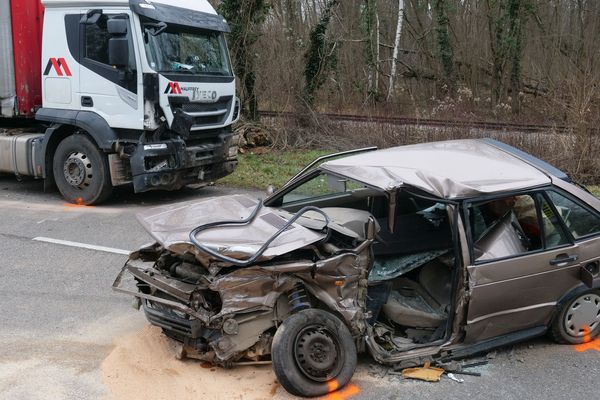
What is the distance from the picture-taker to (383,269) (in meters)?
4.62

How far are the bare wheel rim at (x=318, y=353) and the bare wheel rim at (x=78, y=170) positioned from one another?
260 inches

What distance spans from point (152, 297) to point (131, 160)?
5.20 metres

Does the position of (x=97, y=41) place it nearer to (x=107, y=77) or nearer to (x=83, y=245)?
(x=107, y=77)

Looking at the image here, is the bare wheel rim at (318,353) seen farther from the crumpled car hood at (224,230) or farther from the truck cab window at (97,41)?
the truck cab window at (97,41)

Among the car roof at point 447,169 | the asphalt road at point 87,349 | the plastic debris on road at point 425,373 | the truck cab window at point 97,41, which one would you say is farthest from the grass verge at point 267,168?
the plastic debris on road at point 425,373

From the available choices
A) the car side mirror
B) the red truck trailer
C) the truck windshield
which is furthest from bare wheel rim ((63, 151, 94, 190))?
the car side mirror

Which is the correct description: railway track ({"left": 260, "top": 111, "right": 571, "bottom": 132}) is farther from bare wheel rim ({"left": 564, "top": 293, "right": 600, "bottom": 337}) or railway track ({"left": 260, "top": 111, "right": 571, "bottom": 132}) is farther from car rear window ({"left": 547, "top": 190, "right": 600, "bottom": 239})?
bare wheel rim ({"left": 564, "top": 293, "right": 600, "bottom": 337})

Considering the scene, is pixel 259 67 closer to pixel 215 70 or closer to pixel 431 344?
pixel 215 70

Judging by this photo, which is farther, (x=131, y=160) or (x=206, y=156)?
(x=206, y=156)

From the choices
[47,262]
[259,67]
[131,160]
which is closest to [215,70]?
[131,160]

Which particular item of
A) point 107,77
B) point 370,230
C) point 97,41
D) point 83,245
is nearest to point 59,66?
point 97,41

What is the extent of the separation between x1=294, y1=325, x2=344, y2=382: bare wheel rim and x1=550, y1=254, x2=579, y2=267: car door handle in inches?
68.8

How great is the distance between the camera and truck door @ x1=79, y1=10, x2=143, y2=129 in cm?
857

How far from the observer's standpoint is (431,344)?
13.4 ft
